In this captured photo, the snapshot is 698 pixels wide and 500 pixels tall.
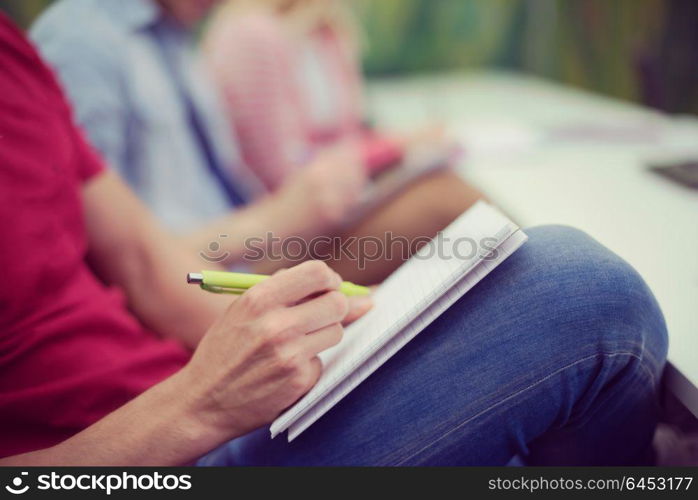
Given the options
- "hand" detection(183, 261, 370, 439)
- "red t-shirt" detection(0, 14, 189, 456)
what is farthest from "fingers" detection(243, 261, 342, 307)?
"red t-shirt" detection(0, 14, 189, 456)

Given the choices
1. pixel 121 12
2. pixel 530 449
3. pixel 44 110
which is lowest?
pixel 530 449

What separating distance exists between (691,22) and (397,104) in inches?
28.4

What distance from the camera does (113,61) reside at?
87 cm

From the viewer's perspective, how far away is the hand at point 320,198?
882 millimetres

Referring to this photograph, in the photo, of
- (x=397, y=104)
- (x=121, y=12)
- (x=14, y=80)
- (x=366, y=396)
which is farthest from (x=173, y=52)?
(x=366, y=396)

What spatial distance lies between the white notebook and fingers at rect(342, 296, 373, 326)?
0.03 m

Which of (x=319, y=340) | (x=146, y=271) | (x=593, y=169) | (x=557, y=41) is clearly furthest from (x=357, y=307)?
(x=557, y=41)

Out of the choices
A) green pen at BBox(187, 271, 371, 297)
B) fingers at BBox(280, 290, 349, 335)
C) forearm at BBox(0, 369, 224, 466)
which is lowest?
forearm at BBox(0, 369, 224, 466)

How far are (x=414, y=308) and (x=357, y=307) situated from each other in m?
0.09

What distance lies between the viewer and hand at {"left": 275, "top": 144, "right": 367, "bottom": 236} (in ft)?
2.89

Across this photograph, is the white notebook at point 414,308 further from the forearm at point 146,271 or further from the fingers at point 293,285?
the forearm at point 146,271

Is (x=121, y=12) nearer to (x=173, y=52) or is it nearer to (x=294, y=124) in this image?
(x=173, y=52)

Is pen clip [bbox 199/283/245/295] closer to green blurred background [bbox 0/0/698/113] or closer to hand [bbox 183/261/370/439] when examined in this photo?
hand [bbox 183/261/370/439]

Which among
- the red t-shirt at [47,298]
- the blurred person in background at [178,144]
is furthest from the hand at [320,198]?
the red t-shirt at [47,298]
